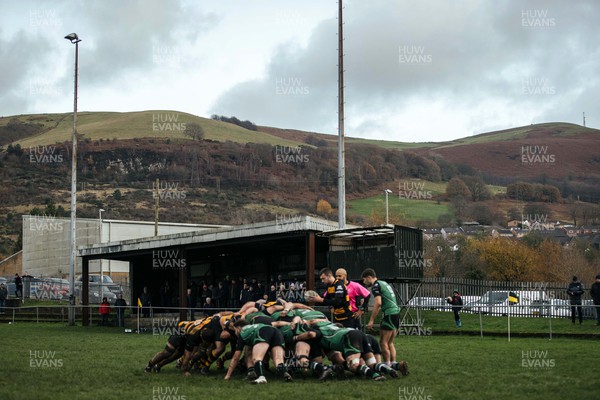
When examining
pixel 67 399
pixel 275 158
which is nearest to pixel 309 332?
pixel 67 399

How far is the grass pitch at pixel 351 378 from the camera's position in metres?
12.5

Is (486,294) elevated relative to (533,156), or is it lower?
lower

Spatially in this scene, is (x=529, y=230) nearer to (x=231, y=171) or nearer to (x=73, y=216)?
(x=231, y=171)

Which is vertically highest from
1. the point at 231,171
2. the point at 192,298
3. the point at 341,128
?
the point at 231,171

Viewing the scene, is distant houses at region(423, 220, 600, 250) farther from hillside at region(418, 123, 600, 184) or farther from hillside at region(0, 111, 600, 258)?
hillside at region(418, 123, 600, 184)

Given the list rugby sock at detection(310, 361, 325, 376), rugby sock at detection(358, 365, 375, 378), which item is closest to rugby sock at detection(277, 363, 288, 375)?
rugby sock at detection(310, 361, 325, 376)

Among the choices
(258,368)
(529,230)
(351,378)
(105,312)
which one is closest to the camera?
(258,368)

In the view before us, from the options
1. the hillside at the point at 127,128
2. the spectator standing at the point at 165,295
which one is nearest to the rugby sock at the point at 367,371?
the spectator standing at the point at 165,295

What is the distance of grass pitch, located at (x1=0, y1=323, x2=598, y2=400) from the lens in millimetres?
12500

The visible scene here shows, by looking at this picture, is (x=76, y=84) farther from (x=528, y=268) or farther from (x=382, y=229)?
(x=528, y=268)

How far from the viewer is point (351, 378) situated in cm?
1415

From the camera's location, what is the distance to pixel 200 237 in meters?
32.8

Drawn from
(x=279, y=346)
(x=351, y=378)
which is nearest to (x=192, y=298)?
(x=279, y=346)

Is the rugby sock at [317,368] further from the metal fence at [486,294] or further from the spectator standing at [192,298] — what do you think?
the spectator standing at [192,298]
